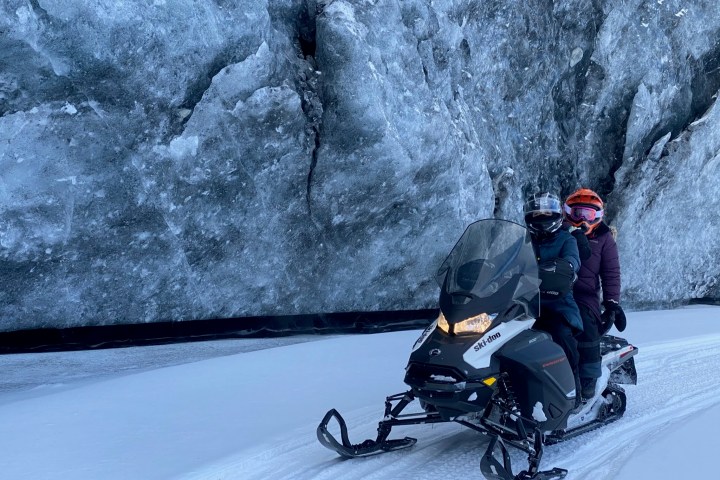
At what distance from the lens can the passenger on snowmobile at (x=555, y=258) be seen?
4238 mm

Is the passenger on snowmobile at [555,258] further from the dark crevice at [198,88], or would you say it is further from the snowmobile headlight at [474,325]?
the dark crevice at [198,88]

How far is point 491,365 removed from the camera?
362cm

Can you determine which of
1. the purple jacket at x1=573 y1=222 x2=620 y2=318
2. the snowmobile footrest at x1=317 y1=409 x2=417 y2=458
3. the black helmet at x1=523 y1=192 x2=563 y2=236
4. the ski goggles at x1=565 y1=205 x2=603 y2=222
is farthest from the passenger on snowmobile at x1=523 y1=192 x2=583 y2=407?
the snowmobile footrest at x1=317 y1=409 x2=417 y2=458

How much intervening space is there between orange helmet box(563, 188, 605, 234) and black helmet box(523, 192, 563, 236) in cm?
71

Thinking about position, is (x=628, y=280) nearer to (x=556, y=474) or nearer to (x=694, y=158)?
(x=694, y=158)

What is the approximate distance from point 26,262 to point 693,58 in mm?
11964

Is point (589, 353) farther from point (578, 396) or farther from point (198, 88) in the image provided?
point (198, 88)

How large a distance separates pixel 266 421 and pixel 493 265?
5.85 feet

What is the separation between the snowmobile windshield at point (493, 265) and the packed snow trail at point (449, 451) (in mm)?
937

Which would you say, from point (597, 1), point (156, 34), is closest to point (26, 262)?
point (156, 34)

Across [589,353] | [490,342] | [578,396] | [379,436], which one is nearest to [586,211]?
[589,353]

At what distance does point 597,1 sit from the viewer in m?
11.7

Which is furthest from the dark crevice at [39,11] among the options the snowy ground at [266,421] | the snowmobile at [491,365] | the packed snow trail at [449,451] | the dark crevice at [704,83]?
the dark crevice at [704,83]

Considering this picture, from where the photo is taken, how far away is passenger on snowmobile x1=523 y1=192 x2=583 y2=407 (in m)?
4.24
